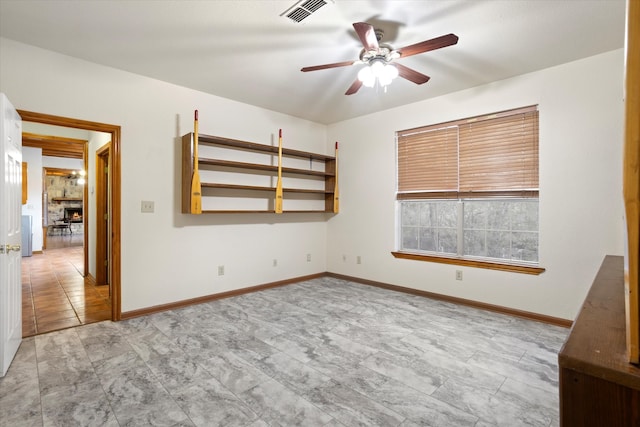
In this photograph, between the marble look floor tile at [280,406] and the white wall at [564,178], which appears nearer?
the marble look floor tile at [280,406]

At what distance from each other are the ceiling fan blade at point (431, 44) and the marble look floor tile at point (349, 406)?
2.35m

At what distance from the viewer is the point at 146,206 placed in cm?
348

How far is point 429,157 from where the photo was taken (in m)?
4.16

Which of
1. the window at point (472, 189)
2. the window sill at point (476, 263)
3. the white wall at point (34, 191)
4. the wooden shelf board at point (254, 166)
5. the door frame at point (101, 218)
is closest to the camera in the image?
the window sill at point (476, 263)

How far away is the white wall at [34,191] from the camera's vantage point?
24.2 ft

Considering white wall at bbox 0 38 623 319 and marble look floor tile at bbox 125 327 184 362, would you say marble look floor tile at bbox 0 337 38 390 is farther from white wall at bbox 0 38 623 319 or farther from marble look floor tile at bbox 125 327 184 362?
white wall at bbox 0 38 623 319

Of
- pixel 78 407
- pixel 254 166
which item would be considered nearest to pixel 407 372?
pixel 78 407

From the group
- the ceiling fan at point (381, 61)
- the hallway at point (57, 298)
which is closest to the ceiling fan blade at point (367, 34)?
the ceiling fan at point (381, 61)

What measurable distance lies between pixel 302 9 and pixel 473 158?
259 centimetres

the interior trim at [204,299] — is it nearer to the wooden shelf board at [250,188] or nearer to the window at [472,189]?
the wooden shelf board at [250,188]

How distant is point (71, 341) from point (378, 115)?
441cm

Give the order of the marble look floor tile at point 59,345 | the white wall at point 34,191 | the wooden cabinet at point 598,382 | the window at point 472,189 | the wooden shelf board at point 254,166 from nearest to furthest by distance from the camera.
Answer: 1. the wooden cabinet at point 598,382
2. the marble look floor tile at point 59,345
3. the window at point 472,189
4. the wooden shelf board at point 254,166
5. the white wall at point 34,191

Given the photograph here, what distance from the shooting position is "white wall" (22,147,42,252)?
7.37 meters

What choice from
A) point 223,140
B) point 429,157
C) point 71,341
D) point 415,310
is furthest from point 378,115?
point 71,341
